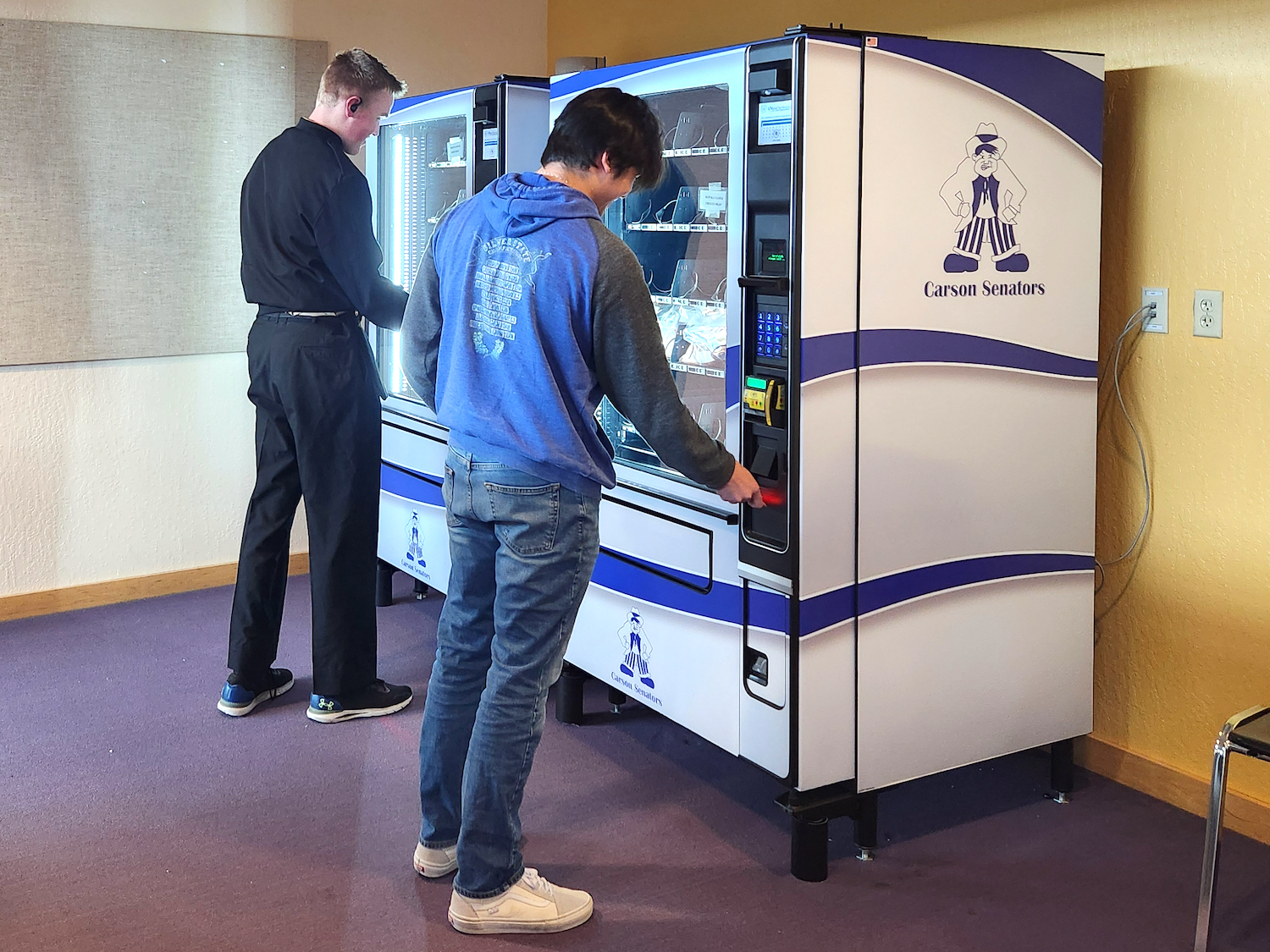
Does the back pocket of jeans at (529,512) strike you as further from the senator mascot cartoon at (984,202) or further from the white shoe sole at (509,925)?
the senator mascot cartoon at (984,202)

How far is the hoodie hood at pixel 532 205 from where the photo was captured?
6.95 feet

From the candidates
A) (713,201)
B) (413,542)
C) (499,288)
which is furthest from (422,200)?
(499,288)

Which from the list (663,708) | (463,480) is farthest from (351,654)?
(463,480)

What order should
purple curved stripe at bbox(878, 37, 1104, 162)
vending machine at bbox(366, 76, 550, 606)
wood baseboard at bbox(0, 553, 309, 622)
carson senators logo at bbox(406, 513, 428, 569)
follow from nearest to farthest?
purple curved stripe at bbox(878, 37, 1104, 162) → vending machine at bbox(366, 76, 550, 606) → carson senators logo at bbox(406, 513, 428, 569) → wood baseboard at bbox(0, 553, 309, 622)

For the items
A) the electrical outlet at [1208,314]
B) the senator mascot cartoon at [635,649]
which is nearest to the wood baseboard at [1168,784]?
the electrical outlet at [1208,314]

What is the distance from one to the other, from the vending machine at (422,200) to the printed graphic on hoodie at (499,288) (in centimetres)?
132

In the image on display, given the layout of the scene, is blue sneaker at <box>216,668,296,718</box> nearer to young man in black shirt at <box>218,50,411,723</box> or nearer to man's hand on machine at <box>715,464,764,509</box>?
young man in black shirt at <box>218,50,411,723</box>

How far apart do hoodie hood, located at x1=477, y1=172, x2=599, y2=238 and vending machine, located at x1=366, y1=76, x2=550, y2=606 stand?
129cm

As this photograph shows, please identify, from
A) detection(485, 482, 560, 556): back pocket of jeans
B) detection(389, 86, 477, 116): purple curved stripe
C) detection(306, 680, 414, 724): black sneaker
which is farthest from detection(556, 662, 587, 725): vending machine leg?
detection(389, 86, 477, 116): purple curved stripe

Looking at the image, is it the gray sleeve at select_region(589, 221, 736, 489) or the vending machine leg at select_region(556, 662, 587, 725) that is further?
the vending machine leg at select_region(556, 662, 587, 725)

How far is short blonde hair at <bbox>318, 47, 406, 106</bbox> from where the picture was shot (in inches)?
Result: 125

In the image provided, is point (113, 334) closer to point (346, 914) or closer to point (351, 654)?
point (351, 654)

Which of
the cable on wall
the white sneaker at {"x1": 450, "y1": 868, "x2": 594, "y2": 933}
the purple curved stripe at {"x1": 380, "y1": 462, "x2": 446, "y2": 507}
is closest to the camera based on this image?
the white sneaker at {"x1": 450, "y1": 868, "x2": 594, "y2": 933}

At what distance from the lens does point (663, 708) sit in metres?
2.91
